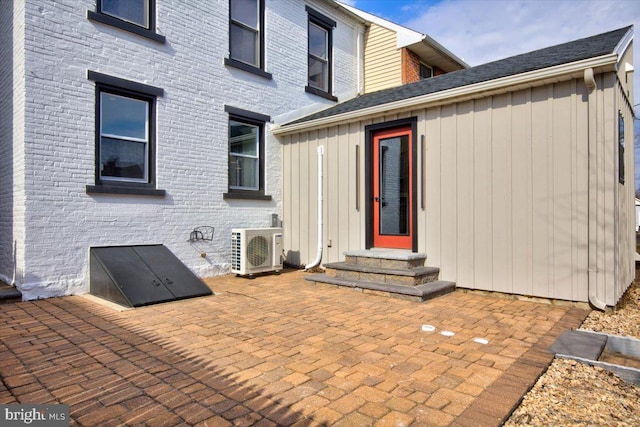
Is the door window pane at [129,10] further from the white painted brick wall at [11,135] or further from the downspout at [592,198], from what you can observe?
the downspout at [592,198]

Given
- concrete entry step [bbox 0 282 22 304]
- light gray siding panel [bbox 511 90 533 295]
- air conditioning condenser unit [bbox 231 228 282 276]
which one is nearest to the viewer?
concrete entry step [bbox 0 282 22 304]

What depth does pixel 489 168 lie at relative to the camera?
17.5 feet

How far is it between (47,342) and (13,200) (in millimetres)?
2876

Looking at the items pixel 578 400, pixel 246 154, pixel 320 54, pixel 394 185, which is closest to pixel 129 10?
pixel 246 154

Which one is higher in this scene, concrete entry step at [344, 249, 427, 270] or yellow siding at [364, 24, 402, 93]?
yellow siding at [364, 24, 402, 93]

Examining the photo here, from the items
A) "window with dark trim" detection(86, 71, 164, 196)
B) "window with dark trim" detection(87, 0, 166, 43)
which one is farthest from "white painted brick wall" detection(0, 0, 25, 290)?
"window with dark trim" detection(87, 0, 166, 43)

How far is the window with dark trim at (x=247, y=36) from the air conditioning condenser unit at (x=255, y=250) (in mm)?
3227

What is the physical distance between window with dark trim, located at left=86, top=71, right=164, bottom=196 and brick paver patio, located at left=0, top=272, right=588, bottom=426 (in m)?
1.91

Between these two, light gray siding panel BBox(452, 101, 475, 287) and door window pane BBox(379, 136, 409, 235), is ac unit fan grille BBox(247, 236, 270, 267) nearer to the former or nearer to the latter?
door window pane BBox(379, 136, 409, 235)

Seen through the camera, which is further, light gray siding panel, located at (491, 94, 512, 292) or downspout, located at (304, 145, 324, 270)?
downspout, located at (304, 145, 324, 270)

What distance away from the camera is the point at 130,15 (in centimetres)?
614

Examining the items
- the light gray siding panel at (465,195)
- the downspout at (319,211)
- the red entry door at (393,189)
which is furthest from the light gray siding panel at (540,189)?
the downspout at (319,211)

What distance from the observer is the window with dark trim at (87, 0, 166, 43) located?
18.9 feet

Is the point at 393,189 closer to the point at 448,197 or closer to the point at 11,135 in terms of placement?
the point at 448,197
